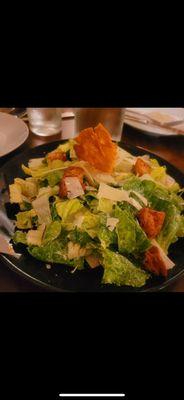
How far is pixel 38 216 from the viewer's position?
1.06m

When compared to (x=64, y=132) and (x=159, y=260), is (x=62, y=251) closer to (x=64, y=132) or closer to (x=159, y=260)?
(x=159, y=260)

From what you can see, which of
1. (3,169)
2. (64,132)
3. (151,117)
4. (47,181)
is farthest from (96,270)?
(151,117)

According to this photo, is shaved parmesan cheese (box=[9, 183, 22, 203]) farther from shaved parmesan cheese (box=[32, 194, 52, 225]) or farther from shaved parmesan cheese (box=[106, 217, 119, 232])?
shaved parmesan cheese (box=[106, 217, 119, 232])

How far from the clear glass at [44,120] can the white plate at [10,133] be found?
0.33 feet

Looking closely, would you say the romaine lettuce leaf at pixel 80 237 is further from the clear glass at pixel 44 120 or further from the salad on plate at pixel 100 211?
the clear glass at pixel 44 120

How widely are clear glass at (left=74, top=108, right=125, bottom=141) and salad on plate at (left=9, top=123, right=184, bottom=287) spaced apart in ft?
0.93

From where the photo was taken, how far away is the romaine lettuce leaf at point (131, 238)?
0.95m

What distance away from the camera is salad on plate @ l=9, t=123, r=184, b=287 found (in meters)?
0.93

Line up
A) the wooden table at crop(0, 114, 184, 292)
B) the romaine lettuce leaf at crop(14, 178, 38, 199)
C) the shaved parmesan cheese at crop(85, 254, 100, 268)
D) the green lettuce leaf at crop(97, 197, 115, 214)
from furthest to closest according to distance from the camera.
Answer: the wooden table at crop(0, 114, 184, 292) < the romaine lettuce leaf at crop(14, 178, 38, 199) < the green lettuce leaf at crop(97, 197, 115, 214) < the shaved parmesan cheese at crop(85, 254, 100, 268)

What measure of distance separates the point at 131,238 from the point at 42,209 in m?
0.31

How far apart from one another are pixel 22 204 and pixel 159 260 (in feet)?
1.58

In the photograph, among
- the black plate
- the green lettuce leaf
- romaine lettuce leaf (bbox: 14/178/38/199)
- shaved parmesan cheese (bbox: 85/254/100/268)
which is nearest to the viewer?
the black plate

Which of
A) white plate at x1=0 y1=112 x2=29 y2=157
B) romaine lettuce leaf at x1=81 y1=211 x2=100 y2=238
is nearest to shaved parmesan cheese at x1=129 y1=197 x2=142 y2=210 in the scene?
romaine lettuce leaf at x1=81 y1=211 x2=100 y2=238

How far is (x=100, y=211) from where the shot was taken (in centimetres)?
105
